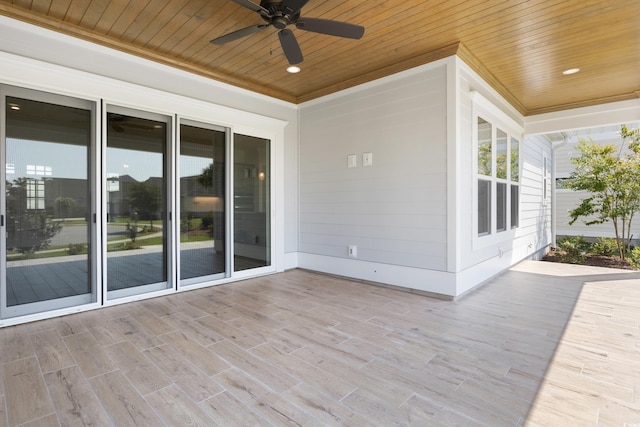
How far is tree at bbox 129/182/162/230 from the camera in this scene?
12.5 feet

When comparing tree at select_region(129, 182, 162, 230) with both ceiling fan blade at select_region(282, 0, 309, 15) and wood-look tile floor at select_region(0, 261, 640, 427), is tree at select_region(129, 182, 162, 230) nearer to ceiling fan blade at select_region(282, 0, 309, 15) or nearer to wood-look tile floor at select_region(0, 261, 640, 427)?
wood-look tile floor at select_region(0, 261, 640, 427)

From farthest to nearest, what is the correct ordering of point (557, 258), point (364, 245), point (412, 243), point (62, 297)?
point (557, 258) < point (364, 245) < point (412, 243) < point (62, 297)

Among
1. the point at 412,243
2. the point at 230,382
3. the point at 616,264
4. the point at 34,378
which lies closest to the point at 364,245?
the point at 412,243

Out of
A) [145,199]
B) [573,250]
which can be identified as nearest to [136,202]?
[145,199]

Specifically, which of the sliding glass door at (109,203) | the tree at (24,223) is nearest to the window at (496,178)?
the sliding glass door at (109,203)

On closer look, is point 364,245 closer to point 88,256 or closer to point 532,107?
point 88,256

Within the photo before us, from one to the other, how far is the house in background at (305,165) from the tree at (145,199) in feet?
0.31

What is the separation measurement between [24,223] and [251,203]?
8.59 ft

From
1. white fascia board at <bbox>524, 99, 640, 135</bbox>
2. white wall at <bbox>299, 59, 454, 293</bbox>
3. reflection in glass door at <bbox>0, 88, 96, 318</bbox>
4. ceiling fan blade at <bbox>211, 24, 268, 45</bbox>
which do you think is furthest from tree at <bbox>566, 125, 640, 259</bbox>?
reflection in glass door at <bbox>0, 88, 96, 318</bbox>

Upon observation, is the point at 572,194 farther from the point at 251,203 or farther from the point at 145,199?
the point at 145,199

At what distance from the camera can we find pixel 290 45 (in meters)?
3.03

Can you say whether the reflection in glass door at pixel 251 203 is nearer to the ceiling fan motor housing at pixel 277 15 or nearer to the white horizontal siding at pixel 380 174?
the white horizontal siding at pixel 380 174

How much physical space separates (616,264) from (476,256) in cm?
399

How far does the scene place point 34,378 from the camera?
2.15 m
